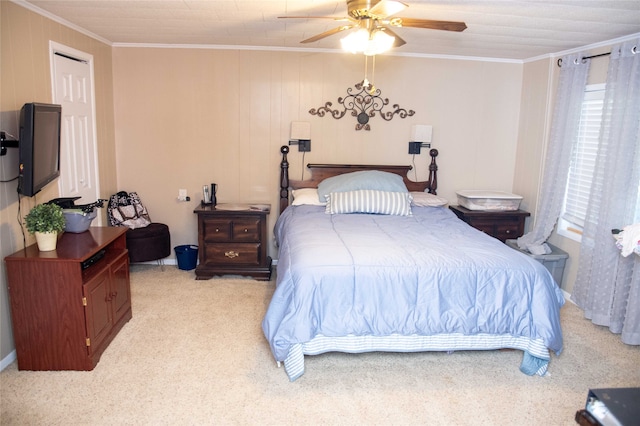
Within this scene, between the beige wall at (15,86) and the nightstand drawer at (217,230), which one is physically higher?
the beige wall at (15,86)

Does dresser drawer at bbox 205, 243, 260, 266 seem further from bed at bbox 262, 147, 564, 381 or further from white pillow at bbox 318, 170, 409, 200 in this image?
bed at bbox 262, 147, 564, 381

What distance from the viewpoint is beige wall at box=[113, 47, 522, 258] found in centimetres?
462

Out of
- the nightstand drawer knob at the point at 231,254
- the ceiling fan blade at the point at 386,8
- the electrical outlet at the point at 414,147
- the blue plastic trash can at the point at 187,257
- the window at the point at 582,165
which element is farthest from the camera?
the electrical outlet at the point at 414,147

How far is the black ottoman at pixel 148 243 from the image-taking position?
437cm

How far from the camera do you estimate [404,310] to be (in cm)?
278

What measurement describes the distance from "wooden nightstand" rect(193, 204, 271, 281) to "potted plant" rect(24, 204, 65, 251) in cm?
162

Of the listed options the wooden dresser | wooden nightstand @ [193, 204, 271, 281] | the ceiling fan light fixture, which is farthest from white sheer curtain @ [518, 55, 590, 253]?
the wooden dresser

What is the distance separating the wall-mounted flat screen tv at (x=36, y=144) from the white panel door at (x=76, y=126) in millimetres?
550

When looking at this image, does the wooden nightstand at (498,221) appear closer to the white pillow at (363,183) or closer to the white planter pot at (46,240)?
the white pillow at (363,183)

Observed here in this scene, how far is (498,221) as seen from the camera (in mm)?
4609

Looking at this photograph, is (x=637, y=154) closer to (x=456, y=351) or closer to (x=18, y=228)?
(x=456, y=351)

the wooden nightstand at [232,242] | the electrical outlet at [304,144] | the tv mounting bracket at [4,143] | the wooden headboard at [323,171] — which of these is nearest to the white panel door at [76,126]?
the tv mounting bracket at [4,143]

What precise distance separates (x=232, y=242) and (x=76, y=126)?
168 cm

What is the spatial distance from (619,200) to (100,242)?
12.3 feet
